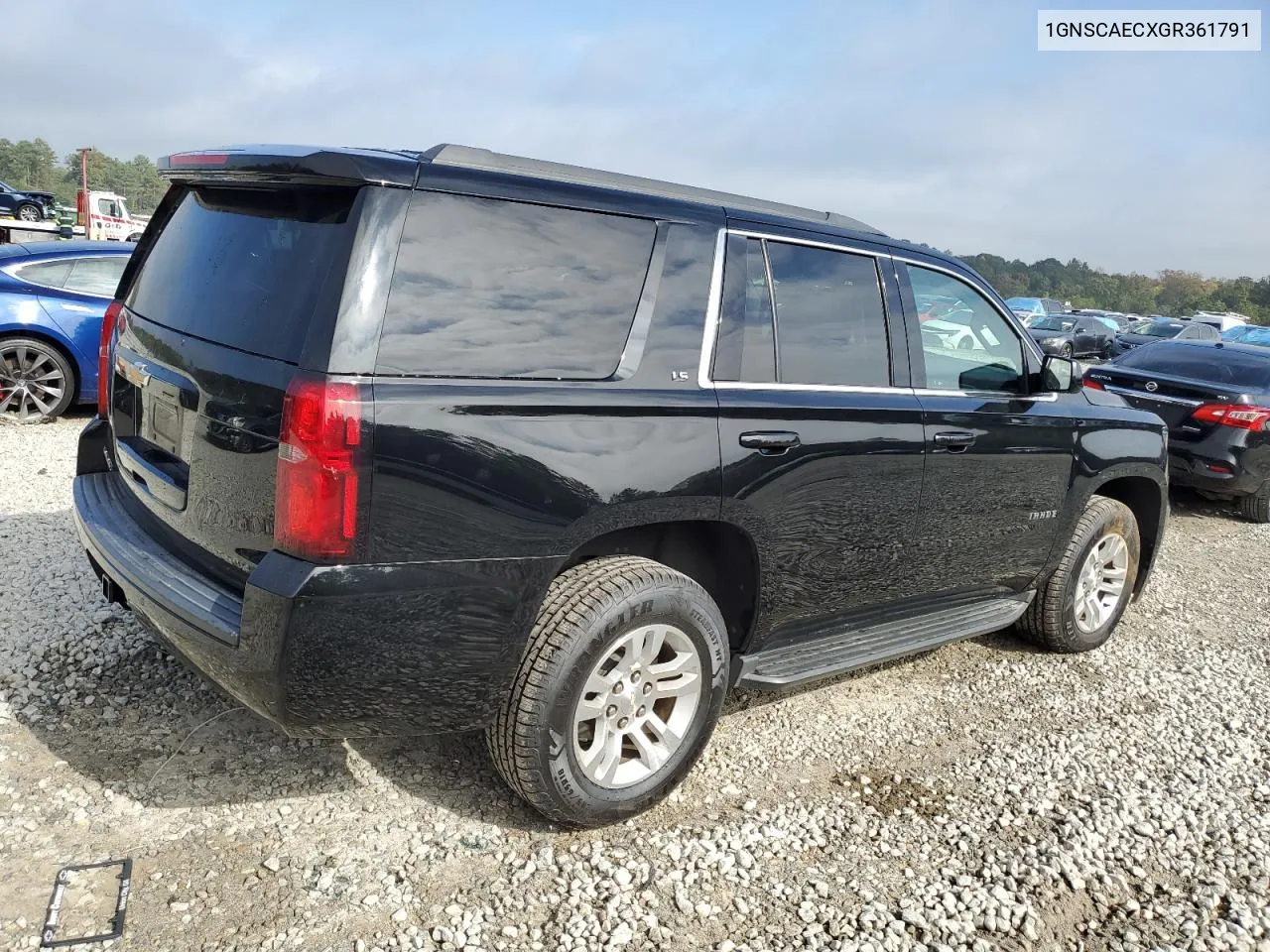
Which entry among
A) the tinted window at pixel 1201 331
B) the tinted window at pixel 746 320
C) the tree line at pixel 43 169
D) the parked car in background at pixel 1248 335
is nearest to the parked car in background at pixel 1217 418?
the tinted window at pixel 746 320

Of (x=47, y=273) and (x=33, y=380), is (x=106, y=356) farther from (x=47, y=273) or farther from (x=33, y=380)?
(x=47, y=273)

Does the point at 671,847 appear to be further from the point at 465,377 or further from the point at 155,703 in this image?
the point at 155,703

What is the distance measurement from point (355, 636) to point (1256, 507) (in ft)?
27.7

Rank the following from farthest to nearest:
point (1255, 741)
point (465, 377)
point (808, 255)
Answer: point (1255, 741), point (808, 255), point (465, 377)

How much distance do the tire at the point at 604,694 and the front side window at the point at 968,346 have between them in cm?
146

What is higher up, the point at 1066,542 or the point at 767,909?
the point at 1066,542

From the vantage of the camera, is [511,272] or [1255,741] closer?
[511,272]

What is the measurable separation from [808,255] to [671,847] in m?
2.01

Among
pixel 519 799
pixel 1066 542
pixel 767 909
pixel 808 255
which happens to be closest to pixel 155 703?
pixel 519 799

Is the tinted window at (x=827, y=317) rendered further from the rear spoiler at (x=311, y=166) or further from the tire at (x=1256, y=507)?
the tire at (x=1256, y=507)

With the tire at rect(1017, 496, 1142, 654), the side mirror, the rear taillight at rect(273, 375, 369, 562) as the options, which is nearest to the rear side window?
the rear taillight at rect(273, 375, 369, 562)

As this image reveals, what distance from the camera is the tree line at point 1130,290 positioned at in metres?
73.6

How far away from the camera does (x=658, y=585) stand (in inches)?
115

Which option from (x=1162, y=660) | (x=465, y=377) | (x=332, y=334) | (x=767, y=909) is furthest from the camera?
(x=1162, y=660)
